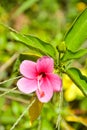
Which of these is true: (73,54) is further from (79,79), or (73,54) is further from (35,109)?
(35,109)

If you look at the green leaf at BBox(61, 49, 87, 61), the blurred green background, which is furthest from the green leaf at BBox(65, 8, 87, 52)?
the blurred green background

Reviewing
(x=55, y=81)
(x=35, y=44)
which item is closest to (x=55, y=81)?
(x=55, y=81)

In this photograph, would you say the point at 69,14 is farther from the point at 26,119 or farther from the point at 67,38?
the point at 67,38

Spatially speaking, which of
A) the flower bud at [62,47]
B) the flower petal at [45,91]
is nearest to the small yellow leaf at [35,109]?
the flower petal at [45,91]

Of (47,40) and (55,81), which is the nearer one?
(55,81)

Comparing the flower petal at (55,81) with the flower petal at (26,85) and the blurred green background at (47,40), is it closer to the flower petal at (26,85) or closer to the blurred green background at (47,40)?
the flower petal at (26,85)

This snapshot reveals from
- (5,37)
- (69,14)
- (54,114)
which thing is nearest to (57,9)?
(69,14)

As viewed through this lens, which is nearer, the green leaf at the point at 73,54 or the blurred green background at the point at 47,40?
the green leaf at the point at 73,54
